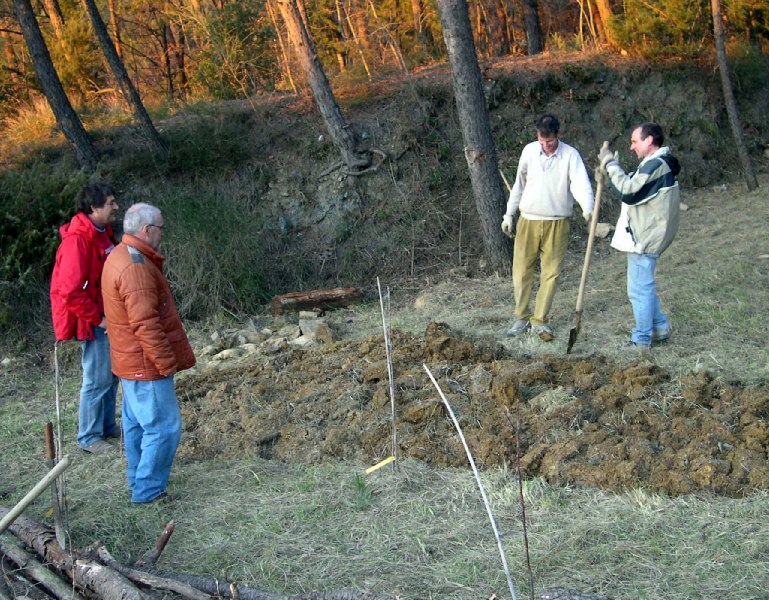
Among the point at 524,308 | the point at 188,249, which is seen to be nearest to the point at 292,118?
the point at 188,249

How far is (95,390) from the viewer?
5.74m

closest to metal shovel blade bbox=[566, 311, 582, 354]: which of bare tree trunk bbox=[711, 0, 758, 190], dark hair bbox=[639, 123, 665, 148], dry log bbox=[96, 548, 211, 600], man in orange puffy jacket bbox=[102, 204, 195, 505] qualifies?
dark hair bbox=[639, 123, 665, 148]

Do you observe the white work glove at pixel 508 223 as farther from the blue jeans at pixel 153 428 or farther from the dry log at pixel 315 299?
the blue jeans at pixel 153 428

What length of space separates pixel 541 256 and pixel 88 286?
3.90 m

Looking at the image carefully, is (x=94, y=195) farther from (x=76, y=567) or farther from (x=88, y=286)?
(x=76, y=567)

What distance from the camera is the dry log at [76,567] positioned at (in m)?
3.43

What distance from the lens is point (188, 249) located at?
961 centimetres

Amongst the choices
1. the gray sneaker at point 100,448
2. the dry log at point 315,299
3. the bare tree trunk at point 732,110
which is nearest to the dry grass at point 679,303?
the dry log at point 315,299

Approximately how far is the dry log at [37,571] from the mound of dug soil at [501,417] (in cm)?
169

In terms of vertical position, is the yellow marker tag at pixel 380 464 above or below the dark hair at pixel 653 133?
below

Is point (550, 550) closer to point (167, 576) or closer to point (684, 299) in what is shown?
point (167, 576)

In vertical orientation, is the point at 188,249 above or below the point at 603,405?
above

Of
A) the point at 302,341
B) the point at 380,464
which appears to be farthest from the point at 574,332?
the point at 302,341

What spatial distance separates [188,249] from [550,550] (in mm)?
6850
